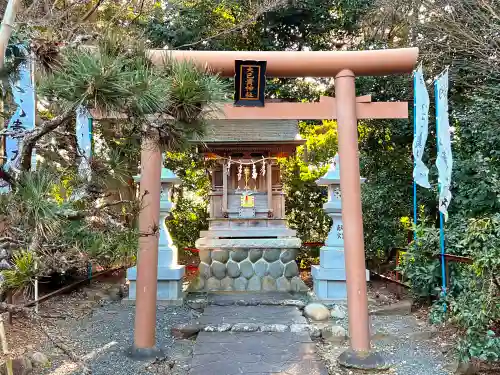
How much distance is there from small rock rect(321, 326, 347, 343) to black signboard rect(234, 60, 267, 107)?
2.86 m

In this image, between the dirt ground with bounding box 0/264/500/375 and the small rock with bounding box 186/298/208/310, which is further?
the small rock with bounding box 186/298/208/310

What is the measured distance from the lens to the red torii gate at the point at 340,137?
161 inches

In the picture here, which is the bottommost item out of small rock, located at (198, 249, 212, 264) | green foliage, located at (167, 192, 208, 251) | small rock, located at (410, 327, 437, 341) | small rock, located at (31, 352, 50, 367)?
small rock, located at (410, 327, 437, 341)

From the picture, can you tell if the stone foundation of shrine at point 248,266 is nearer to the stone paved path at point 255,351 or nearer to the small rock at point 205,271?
the small rock at point 205,271

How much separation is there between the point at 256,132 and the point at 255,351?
16.0ft

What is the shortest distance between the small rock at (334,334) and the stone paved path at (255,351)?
0.28 metres

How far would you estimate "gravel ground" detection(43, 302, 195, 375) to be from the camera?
156 inches

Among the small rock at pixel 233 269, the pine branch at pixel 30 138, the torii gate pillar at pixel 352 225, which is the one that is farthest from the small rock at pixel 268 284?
the pine branch at pixel 30 138

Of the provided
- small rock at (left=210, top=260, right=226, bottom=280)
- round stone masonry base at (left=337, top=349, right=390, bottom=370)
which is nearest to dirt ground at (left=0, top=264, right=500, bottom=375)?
round stone masonry base at (left=337, top=349, right=390, bottom=370)

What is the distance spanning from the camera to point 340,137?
14.2 ft

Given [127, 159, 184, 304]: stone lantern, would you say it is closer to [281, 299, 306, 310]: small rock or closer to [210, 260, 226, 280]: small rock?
[210, 260, 226, 280]: small rock

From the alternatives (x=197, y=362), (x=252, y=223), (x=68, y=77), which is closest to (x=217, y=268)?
(x=252, y=223)

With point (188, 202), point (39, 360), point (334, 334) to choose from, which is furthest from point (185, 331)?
point (188, 202)

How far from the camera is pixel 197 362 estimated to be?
4.00 meters
